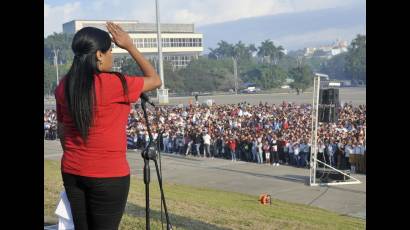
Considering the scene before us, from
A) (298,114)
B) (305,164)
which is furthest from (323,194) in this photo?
(298,114)

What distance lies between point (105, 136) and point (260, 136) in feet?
74.9

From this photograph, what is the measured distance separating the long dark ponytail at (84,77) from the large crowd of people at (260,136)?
57.4 ft

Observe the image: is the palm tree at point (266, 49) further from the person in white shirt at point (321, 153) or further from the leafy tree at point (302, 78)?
the person in white shirt at point (321, 153)

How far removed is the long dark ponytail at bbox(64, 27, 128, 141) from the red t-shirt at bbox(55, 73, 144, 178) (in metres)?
0.03

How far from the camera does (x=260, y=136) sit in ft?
83.4

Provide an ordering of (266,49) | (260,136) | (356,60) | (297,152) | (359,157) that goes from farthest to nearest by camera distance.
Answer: (266,49) → (356,60) → (260,136) → (297,152) → (359,157)

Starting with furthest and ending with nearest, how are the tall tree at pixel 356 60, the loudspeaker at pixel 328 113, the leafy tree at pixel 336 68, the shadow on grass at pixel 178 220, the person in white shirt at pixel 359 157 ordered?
the leafy tree at pixel 336 68
the tall tree at pixel 356 60
the person in white shirt at pixel 359 157
the loudspeaker at pixel 328 113
the shadow on grass at pixel 178 220

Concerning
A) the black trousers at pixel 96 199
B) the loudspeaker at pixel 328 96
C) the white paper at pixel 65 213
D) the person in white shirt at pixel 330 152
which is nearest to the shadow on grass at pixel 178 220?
the white paper at pixel 65 213

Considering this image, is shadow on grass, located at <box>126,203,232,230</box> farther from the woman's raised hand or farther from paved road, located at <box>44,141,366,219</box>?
paved road, located at <box>44,141,366,219</box>

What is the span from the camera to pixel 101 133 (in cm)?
A: 276

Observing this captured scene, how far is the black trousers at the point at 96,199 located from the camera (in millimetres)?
2791

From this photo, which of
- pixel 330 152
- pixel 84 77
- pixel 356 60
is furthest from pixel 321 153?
pixel 356 60

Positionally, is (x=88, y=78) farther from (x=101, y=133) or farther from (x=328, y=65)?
(x=328, y=65)

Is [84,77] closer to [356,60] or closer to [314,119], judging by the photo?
[314,119]
